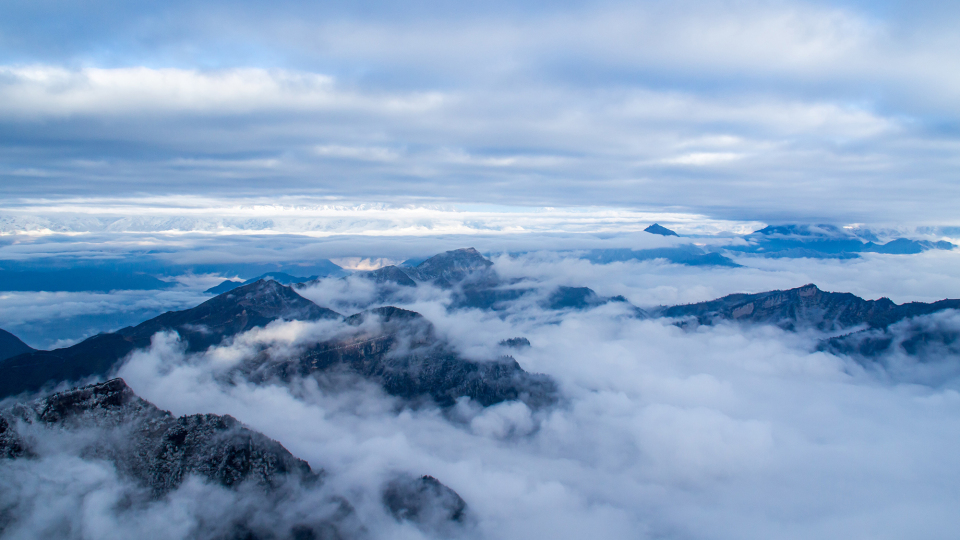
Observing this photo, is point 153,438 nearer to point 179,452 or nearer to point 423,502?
point 179,452

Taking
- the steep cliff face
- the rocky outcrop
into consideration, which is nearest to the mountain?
the steep cliff face

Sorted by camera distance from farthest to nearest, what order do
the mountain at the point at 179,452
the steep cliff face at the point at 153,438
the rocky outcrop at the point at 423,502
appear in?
the rocky outcrop at the point at 423,502 < the steep cliff face at the point at 153,438 < the mountain at the point at 179,452

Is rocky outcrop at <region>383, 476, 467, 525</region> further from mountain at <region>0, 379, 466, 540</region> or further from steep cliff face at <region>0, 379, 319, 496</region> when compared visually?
steep cliff face at <region>0, 379, 319, 496</region>

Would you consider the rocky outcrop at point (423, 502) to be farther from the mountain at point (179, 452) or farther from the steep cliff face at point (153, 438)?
the steep cliff face at point (153, 438)

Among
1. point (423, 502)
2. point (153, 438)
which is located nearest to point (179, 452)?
point (153, 438)

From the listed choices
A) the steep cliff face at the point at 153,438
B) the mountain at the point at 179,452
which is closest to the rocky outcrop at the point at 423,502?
the mountain at the point at 179,452

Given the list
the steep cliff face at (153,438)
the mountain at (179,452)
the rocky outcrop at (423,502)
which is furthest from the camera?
the rocky outcrop at (423,502)

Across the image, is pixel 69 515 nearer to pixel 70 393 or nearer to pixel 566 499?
pixel 70 393

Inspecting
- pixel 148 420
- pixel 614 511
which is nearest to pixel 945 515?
pixel 614 511
